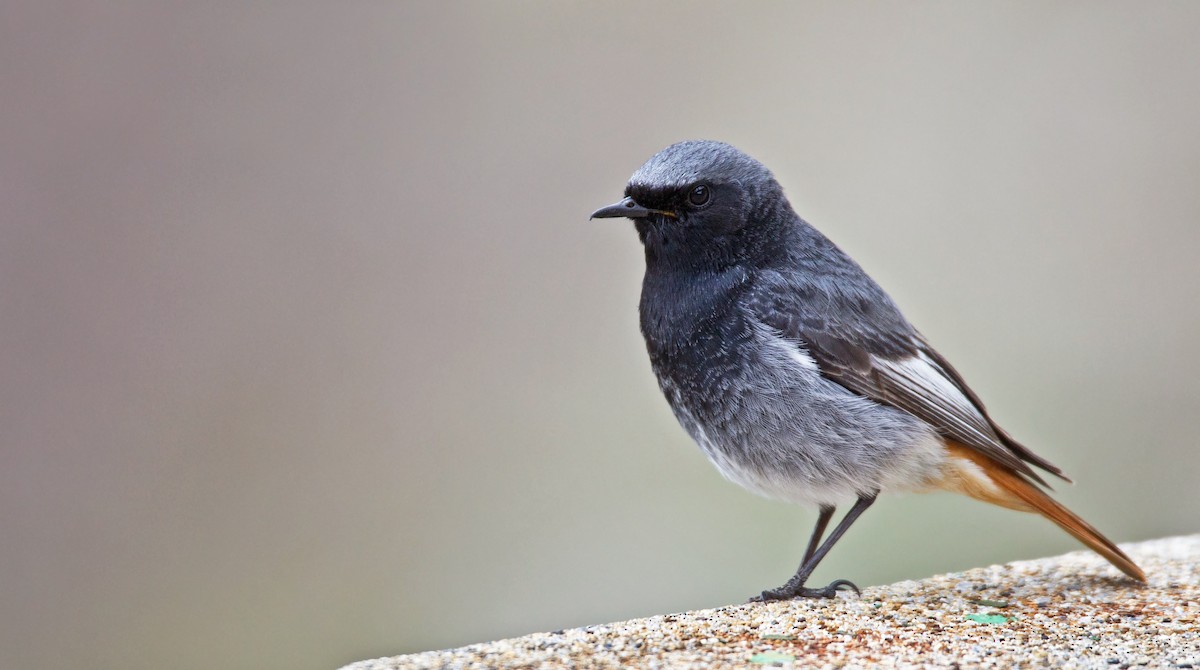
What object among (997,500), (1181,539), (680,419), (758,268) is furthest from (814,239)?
(1181,539)

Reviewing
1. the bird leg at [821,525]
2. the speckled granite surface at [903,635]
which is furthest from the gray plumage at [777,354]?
the speckled granite surface at [903,635]

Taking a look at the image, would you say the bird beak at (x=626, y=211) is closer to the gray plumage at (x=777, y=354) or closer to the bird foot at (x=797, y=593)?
the gray plumage at (x=777, y=354)

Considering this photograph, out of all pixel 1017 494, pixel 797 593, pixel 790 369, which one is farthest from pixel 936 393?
pixel 797 593

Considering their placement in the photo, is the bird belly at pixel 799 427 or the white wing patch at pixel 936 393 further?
the white wing patch at pixel 936 393

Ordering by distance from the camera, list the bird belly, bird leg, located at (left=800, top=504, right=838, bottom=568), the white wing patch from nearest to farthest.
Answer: the bird belly → the white wing patch → bird leg, located at (left=800, top=504, right=838, bottom=568)

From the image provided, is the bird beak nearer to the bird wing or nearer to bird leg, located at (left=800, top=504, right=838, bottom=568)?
the bird wing

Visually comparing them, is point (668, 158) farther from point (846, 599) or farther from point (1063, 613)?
point (1063, 613)

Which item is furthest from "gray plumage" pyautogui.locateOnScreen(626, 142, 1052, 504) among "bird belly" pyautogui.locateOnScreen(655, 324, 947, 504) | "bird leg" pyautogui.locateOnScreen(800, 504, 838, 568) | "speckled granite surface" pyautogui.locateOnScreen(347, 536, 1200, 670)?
"speckled granite surface" pyautogui.locateOnScreen(347, 536, 1200, 670)

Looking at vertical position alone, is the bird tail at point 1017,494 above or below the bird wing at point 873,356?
below

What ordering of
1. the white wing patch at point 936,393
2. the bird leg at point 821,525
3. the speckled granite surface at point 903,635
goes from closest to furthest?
the speckled granite surface at point 903,635 < the white wing patch at point 936,393 < the bird leg at point 821,525
